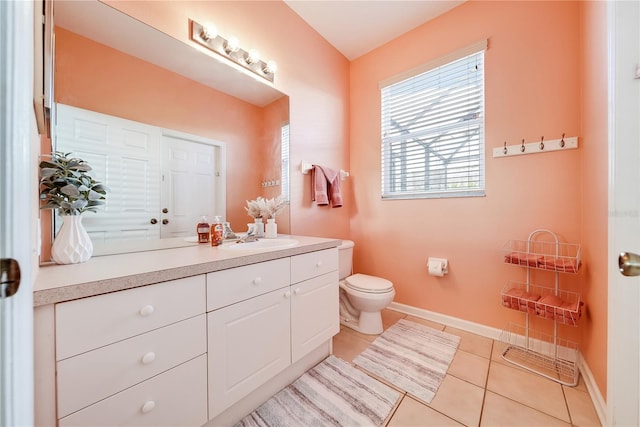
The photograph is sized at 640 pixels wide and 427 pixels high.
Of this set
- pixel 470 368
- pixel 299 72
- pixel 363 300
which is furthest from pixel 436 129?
pixel 470 368

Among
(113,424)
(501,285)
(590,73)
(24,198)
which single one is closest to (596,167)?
(590,73)

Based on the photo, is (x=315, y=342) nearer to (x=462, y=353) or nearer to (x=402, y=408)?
(x=402, y=408)

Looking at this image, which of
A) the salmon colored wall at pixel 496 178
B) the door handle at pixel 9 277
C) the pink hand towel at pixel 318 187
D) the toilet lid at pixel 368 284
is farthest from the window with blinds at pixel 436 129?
the door handle at pixel 9 277

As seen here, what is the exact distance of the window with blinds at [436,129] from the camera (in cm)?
194

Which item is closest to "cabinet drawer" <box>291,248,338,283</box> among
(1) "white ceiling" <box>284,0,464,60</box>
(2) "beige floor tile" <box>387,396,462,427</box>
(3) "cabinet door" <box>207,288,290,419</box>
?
(3) "cabinet door" <box>207,288,290,419</box>

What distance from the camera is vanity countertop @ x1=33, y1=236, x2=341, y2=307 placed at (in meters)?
0.67

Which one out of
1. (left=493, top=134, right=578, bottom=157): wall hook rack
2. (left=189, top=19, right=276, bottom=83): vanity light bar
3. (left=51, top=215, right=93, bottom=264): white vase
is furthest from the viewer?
(left=493, top=134, right=578, bottom=157): wall hook rack

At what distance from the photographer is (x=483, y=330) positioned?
1.90m

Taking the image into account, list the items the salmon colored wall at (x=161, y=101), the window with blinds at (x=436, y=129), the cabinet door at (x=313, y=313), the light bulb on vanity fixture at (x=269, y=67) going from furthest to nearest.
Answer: the window with blinds at (x=436, y=129), the light bulb on vanity fixture at (x=269, y=67), the cabinet door at (x=313, y=313), the salmon colored wall at (x=161, y=101)

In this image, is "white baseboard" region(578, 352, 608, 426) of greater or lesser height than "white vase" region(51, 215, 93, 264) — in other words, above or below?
below

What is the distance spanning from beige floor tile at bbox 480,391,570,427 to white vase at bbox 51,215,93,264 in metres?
1.93

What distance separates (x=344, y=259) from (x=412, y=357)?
908mm

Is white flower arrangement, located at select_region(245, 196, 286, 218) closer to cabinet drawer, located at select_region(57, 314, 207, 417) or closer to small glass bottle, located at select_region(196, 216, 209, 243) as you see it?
small glass bottle, located at select_region(196, 216, 209, 243)

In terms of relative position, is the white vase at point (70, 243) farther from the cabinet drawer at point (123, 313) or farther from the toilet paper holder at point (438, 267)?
the toilet paper holder at point (438, 267)
